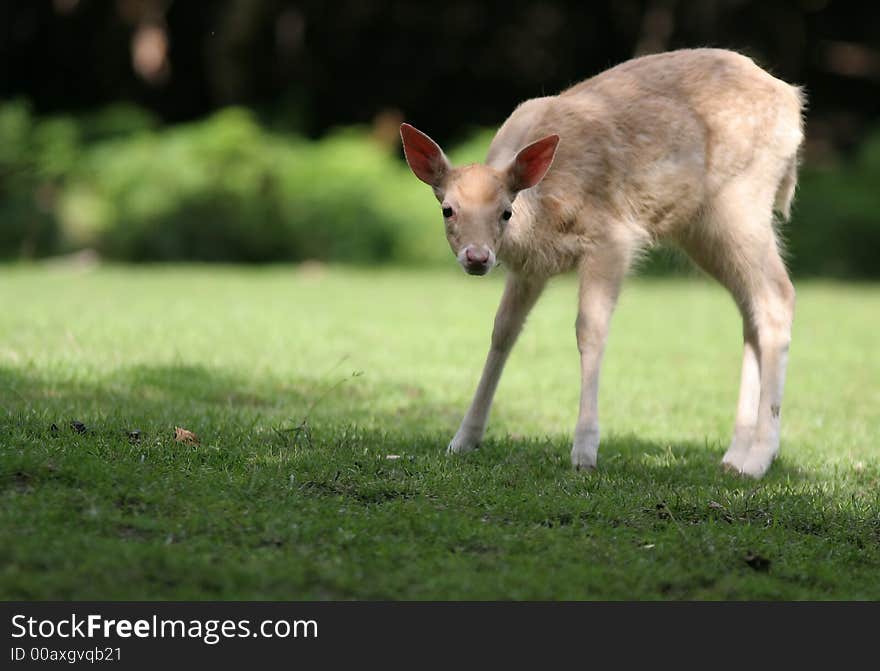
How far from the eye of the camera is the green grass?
16.2 ft

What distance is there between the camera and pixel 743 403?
7836mm

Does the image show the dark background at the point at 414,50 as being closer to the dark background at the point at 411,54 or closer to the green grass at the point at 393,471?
the dark background at the point at 411,54

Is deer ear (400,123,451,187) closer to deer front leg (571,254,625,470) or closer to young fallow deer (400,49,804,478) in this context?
young fallow deer (400,49,804,478)

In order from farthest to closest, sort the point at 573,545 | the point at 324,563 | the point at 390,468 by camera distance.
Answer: the point at 390,468 → the point at 573,545 → the point at 324,563

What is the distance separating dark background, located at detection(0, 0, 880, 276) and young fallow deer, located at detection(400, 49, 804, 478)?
1723 centimetres

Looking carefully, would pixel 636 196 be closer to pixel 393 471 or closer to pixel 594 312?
pixel 594 312

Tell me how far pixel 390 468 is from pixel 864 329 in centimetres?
912

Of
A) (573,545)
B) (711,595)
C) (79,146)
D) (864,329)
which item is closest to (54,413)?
(573,545)

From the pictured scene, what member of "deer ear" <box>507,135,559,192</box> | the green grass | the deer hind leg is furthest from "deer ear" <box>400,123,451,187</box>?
the deer hind leg

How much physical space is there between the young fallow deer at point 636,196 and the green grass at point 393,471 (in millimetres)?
596

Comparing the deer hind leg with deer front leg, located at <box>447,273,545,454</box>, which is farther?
the deer hind leg

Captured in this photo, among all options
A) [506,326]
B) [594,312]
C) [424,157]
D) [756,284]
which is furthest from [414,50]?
[424,157]

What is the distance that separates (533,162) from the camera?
6637mm

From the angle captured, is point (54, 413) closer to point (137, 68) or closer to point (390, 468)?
point (390, 468)
